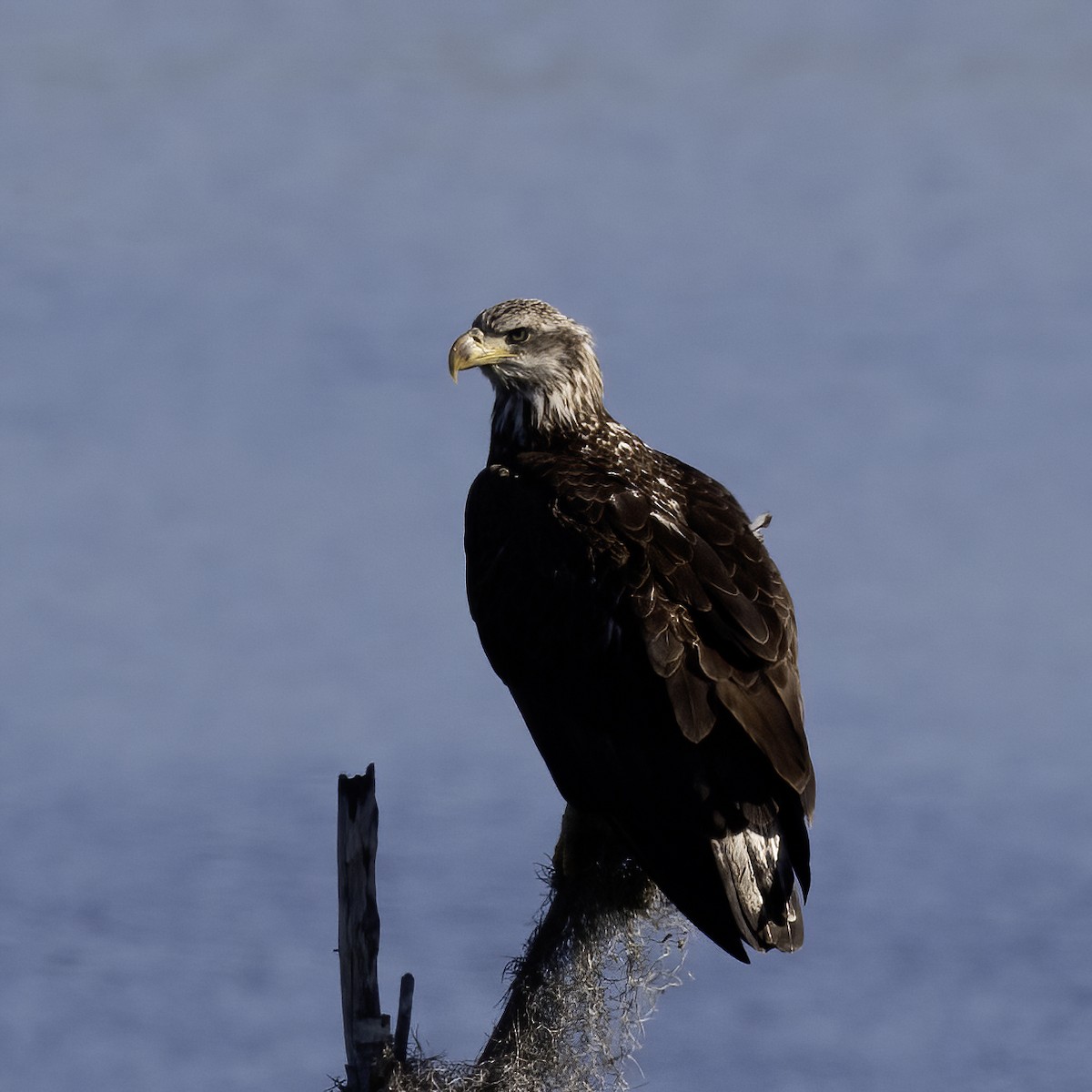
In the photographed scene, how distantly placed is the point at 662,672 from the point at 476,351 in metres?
2.07

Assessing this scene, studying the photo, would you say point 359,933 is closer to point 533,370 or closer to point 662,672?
point 662,672

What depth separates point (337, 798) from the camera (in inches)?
357

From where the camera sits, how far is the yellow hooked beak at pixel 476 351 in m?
10.4

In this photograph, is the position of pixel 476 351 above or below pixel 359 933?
above

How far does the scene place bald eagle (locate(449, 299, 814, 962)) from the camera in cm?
896

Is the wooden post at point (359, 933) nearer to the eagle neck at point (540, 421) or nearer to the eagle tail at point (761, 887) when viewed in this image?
the eagle tail at point (761, 887)

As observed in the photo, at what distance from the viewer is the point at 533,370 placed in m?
10.6

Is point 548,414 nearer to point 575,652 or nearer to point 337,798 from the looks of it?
point 575,652

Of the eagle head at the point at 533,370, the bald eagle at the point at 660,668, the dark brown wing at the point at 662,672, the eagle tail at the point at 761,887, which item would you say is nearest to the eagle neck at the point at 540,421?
the eagle head at the point at 533,370

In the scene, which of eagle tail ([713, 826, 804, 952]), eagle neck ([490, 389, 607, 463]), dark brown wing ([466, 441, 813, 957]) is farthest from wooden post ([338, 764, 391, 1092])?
eagle neck ([490, 389, 607, 463])

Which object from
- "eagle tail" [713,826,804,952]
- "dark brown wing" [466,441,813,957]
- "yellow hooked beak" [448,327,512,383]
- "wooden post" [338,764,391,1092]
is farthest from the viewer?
"yellow hooked beak" [448,327,512,383]

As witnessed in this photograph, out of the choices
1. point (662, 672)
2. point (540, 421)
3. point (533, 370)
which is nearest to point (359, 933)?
point (662, 672)

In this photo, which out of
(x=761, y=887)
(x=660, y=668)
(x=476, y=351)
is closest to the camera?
(x=761, y=887)

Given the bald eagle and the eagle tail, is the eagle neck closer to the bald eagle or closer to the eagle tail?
the bald eagle
